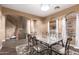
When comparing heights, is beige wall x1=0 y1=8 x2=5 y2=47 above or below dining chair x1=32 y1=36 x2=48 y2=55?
above

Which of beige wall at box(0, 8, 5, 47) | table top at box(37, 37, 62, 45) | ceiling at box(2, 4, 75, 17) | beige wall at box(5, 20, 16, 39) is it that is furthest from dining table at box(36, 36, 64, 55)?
beige wall at box(0, 8, 5, 47)

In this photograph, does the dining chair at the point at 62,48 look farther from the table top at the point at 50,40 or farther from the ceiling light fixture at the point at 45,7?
the ceiling light fixture at the point at 45,7

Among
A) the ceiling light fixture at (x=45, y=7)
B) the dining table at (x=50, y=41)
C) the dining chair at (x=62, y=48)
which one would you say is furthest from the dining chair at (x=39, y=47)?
the ceiling light fixture at (x=45, y=7)

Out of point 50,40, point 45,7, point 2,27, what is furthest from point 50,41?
point 2,27

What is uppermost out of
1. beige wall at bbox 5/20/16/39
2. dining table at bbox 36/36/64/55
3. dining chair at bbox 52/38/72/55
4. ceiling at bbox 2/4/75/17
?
ceiling at bbox 2/4/75/17

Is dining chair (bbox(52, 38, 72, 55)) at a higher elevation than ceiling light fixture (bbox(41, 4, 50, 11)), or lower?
lower

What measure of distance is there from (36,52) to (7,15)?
0.91 m

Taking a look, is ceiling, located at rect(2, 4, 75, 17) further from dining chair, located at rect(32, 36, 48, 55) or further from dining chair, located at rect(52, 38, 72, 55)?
dining chair, located at rect(52, 38, 72, 55)

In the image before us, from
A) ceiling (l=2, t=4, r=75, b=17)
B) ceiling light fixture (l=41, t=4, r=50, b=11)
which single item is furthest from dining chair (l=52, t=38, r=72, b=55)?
ceiling light fixture (l=41, t=4, r=50, b=11)

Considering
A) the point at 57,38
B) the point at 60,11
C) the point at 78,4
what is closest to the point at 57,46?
the point at 57,38

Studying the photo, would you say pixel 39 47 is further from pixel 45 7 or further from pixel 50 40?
pixel 45 7

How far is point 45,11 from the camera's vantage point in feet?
6.89

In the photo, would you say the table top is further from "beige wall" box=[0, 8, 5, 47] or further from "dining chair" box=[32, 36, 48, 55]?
"beige wall" box=[0, 8, 5, 47]
